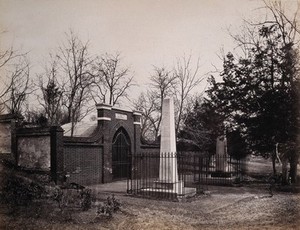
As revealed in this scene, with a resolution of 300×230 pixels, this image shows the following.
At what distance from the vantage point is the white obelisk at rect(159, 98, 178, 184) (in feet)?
36.8

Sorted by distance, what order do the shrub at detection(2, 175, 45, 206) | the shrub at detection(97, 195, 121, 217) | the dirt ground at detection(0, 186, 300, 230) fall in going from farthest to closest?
1. the shrub at detection(2, 175, 45, 206)
2. the shrub at detection(97, 195, 121, 217)
3. the dirt ground at detection(0, 186, 300, 230)

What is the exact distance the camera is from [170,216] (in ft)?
26.4

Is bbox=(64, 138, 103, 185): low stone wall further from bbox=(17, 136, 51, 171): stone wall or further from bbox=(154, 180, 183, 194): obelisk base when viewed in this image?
bbox=(154, 180, 183, 194): obelisk base

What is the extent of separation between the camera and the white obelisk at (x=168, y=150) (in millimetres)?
11203

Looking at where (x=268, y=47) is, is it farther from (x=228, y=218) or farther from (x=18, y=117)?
(x=18, y=117)

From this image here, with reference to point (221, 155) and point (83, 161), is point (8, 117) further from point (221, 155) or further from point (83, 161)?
point (221, 155)

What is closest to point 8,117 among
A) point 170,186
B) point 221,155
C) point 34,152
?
point 34,152

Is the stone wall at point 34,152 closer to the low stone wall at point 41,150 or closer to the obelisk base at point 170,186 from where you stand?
the low stone wall at point 41,150

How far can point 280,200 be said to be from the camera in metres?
10.7

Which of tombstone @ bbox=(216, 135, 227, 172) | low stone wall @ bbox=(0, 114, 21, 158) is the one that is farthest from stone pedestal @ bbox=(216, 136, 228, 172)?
low stone wall @ bbox=(0, 114, 21, 158)

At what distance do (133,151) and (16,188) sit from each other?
10.3 meters

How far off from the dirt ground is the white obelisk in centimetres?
115

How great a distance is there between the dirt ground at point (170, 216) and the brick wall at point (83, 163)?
12.9ft

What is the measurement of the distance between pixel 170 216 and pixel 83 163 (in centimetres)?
710
